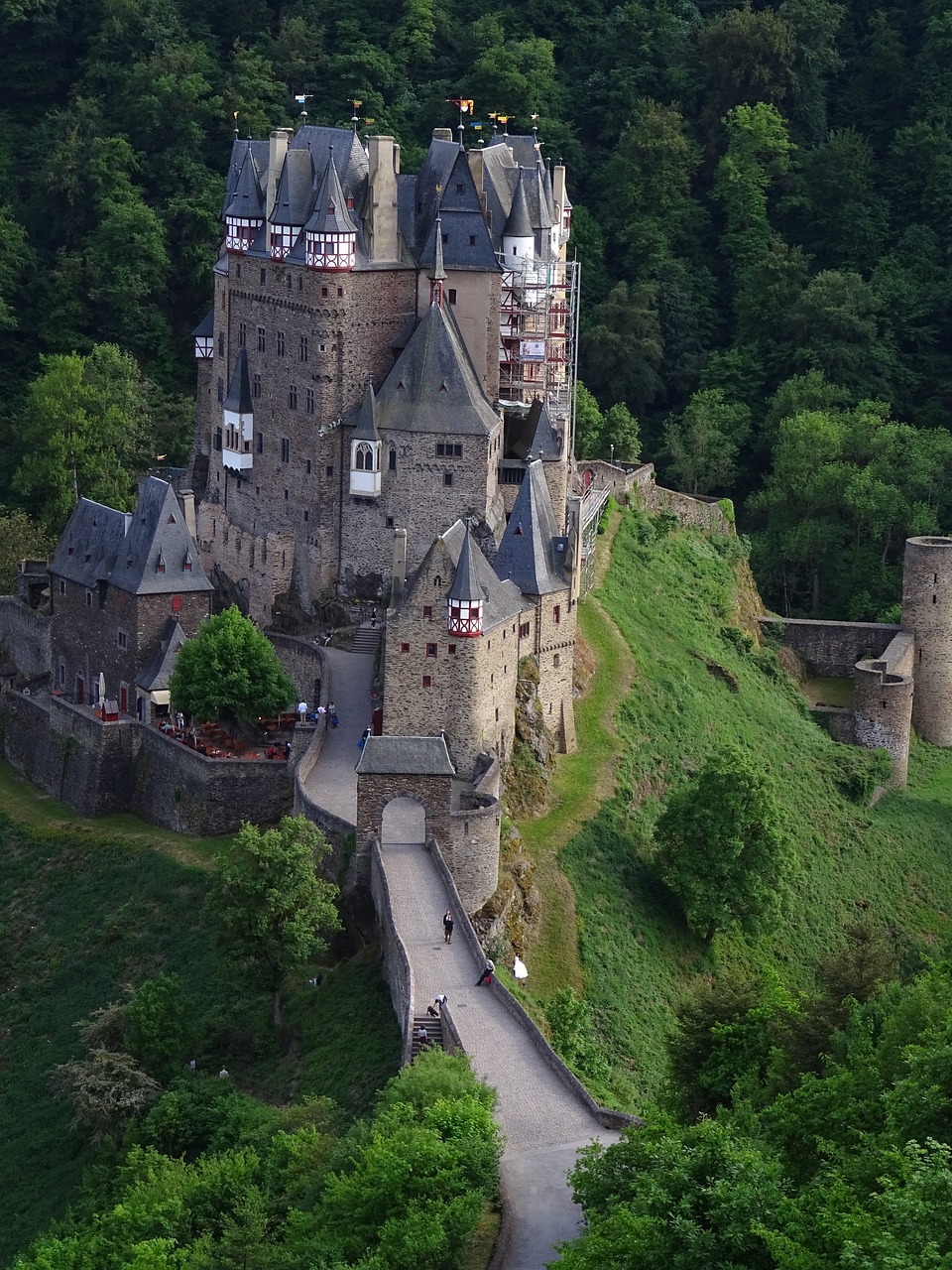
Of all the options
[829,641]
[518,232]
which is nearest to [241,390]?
[518,232]

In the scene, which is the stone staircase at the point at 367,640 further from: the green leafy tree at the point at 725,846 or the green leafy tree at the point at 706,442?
the green leafy tree at the point at 706,442

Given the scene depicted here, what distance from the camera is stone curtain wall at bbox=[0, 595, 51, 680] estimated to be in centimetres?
8025

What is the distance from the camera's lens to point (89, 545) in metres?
77.4

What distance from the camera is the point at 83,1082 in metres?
59.5

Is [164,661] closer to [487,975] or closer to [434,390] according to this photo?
[434,390]

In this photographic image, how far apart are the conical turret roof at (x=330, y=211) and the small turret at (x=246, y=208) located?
360 cm

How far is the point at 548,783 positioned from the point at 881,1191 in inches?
1179

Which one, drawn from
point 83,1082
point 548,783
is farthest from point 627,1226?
point 548,783

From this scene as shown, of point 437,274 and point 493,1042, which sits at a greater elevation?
point 437,274

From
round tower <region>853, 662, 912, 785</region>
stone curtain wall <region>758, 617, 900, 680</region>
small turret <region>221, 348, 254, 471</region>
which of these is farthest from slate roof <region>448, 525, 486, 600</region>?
stone curtain wall <region>758, 617, 900, 680</region>

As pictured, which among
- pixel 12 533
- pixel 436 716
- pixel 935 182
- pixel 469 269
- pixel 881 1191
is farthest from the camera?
pixel 935 182

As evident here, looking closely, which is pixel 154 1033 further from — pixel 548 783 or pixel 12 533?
pixel 12 533

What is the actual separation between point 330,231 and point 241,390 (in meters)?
6.53

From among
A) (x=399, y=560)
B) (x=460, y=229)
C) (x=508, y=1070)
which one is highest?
(x=460, y=229)
